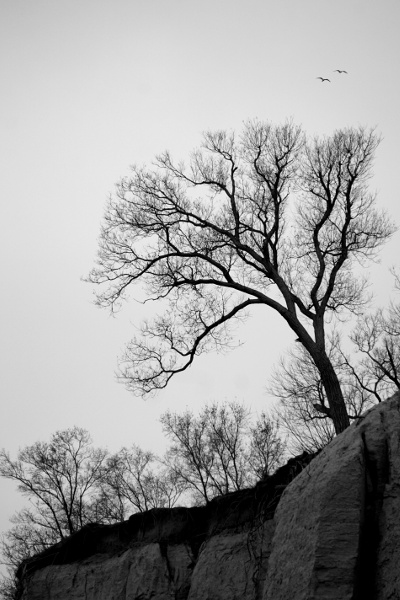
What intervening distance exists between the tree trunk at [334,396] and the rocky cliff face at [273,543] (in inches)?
243

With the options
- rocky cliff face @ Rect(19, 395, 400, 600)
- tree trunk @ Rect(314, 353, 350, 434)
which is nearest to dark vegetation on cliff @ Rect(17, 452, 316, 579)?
rocky cliff face @ Rect(19, 395, 400, 600)

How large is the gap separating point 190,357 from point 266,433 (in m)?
17.9

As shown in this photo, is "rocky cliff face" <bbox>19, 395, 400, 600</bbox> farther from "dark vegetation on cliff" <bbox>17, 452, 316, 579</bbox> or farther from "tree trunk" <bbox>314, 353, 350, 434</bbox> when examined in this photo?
"tree trunk" <bbox>314, 353, 350, 434</bbox>

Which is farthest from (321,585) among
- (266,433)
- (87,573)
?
(266,433)

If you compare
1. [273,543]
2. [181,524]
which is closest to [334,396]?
[181,524]

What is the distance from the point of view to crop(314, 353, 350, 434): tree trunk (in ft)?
47.8

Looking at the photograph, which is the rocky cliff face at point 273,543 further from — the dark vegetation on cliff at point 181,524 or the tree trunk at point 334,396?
the tree trunk at point 334,396

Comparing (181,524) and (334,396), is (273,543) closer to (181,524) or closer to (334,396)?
(181,524)

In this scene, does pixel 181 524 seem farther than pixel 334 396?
No

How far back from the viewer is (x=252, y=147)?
19.3 metres

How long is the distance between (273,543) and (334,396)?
30.1 feet

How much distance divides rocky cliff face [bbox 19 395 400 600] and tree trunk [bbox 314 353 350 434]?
20.2 feet

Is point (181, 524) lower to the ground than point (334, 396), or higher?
lower

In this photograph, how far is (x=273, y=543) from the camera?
20.2 ft
